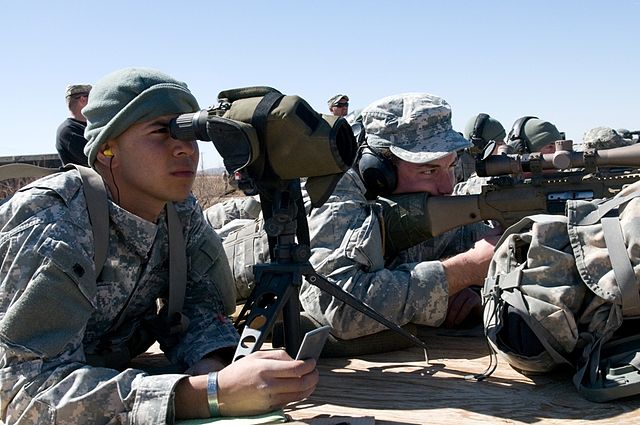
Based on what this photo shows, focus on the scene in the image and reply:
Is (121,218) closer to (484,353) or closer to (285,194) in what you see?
(285,194)

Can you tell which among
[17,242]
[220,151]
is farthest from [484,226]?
[17,242]

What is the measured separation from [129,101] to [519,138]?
498cm

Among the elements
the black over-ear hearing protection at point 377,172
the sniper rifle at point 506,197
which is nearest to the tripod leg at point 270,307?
the sniper rifle at point 506,197

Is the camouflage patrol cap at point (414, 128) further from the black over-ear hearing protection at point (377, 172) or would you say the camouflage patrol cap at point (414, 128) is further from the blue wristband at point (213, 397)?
the blue wristband at point (213, 397)

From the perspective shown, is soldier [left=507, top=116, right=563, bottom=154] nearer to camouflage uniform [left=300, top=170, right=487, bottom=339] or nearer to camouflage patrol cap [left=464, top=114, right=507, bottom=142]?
camouflage patrol cap [left=464, top=114, right=507, bottom=142]

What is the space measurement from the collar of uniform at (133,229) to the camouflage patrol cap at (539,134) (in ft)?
15.6

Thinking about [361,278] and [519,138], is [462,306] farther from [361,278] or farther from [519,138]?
[519,138]

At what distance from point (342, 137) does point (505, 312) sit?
0.91 meters

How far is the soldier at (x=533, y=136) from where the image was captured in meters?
6.58

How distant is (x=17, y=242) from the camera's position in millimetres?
2121

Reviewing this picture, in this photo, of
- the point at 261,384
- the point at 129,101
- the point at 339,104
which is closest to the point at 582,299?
the point at 261,384

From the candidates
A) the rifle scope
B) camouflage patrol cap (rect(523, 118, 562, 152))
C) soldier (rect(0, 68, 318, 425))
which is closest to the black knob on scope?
soldier (rect(0, 68, 318, 425))

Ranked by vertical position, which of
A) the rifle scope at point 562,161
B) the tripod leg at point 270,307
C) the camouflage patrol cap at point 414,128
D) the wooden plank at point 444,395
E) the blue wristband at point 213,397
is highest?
the camouflage patrol cap at point 414,128

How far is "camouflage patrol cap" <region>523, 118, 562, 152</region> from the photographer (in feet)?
21.7
